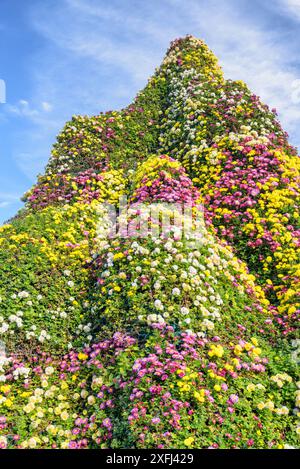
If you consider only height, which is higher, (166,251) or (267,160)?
(267,160)

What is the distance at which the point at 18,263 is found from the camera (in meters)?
10.7

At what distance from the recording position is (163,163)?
50.2 ft

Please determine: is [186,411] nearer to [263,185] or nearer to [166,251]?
[166,251]

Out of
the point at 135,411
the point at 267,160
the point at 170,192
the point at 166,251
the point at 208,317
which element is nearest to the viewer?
the point at 135,411

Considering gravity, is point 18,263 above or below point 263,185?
below

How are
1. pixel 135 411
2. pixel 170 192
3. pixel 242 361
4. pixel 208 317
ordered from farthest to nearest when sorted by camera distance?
1. pixel 170 192
2. pixel 208 317
3. pixel 242 361
4. pixel 135 411

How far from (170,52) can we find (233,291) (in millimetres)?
22158

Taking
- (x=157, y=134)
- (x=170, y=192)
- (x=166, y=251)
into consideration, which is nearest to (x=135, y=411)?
(x=166, y=251)

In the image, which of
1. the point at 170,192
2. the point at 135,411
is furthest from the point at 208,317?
the point at 170,192

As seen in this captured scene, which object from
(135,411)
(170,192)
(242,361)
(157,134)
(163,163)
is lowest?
(135,411)

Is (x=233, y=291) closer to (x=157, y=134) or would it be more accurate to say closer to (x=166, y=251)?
(x=166, y=251)

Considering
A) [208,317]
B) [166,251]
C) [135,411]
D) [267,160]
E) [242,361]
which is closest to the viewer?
[135,411]

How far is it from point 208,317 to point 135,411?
2.58 metres

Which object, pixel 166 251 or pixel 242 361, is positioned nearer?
pixel 242 361
